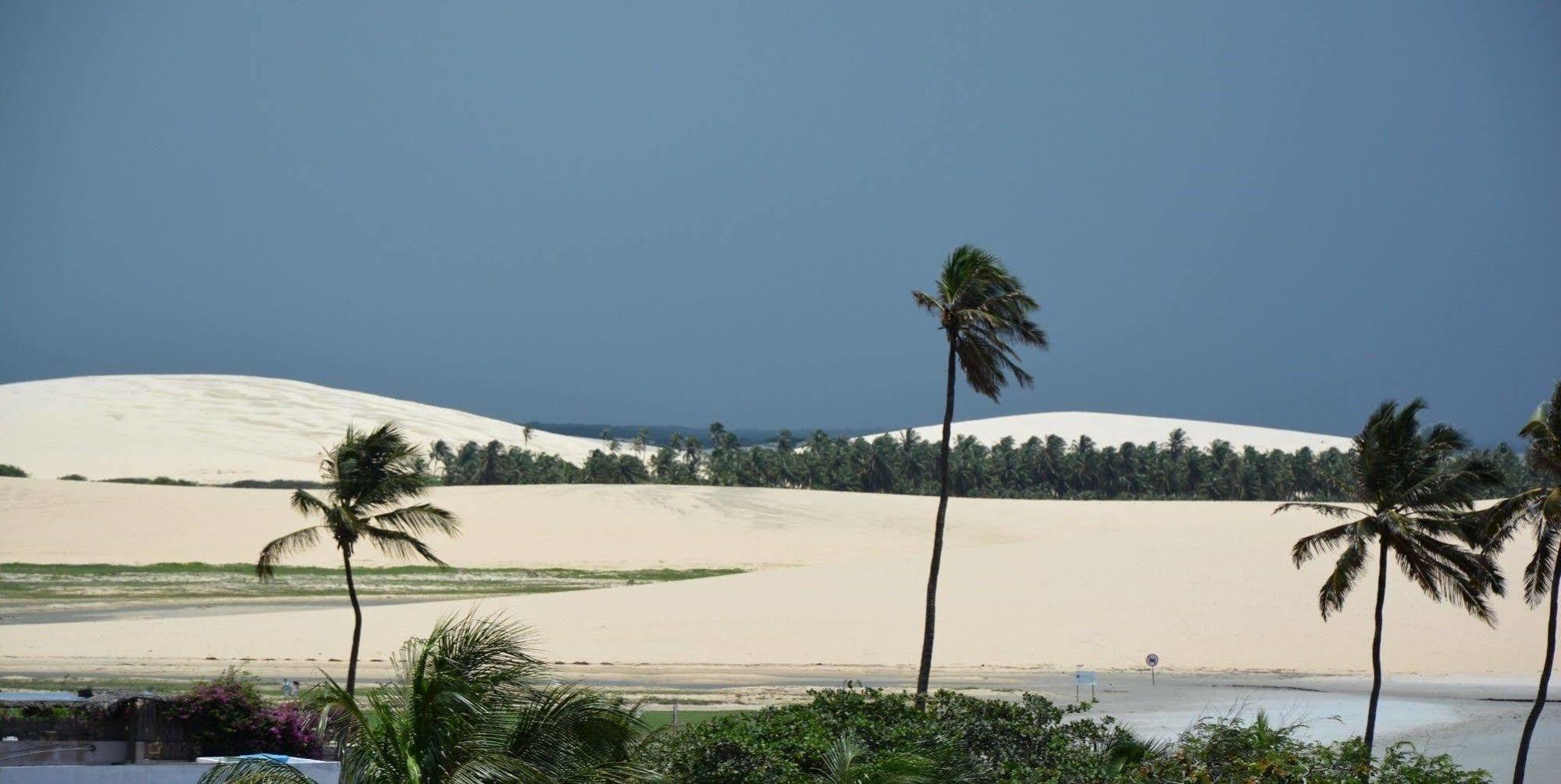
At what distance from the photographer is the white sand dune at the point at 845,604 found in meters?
49.2

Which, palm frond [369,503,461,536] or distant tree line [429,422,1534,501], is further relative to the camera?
distant tree line [429,422,1534,501]

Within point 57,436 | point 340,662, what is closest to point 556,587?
point 340,662

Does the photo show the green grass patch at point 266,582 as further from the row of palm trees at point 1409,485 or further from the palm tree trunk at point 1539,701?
the palm tree trunk at point 1539,701

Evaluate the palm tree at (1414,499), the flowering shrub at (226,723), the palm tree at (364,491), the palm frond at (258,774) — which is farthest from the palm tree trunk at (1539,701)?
the palm frond at (258,774)

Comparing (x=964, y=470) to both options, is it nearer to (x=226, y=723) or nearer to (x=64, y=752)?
(x=226, y=723)

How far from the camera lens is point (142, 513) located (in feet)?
303

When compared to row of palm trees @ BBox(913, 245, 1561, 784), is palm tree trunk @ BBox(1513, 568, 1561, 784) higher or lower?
lower

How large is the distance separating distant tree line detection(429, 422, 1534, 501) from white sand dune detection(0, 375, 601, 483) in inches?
909

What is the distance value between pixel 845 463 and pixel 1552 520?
4258 inches

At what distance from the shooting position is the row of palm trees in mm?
25500

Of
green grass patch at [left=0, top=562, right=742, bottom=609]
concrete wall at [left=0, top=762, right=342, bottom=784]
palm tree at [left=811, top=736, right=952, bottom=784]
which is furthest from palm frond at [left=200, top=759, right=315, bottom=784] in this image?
green grass patch at [left=0, top=562, right=742, bottom=609]

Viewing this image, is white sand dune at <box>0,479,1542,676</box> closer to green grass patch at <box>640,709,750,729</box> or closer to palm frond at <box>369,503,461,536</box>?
green grass patch at <box>640,709,750,729</box>

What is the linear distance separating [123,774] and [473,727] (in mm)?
7289

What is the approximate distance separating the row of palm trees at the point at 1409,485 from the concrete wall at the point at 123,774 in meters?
13.9
